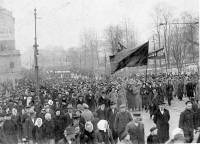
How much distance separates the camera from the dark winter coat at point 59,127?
891 cm

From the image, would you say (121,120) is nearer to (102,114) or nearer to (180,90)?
(102,114)

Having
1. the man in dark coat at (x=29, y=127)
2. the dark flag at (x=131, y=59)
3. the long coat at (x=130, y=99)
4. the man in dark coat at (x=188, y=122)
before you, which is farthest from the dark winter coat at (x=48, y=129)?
the long coat at (x=130, y=99)

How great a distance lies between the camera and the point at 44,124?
8.67m

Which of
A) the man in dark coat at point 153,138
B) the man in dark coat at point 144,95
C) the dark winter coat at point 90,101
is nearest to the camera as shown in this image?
the man in dark coat at point 153,138

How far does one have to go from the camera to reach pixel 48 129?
28.2ft

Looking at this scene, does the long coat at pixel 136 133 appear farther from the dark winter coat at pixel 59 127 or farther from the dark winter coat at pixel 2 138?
the dark winter coat at pixel 2 138

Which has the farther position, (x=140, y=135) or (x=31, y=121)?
(x=31, y=121)

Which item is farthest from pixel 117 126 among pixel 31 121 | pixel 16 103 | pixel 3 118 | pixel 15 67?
pixel 15 67

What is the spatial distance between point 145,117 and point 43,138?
24.0 feet

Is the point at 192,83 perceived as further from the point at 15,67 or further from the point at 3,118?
the point at 15,67

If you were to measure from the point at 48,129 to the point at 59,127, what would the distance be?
486mm

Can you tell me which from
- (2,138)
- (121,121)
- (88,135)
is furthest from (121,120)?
(2,138)

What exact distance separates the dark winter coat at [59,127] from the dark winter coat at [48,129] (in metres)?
0.17

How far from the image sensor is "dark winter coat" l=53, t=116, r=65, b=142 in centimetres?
891
